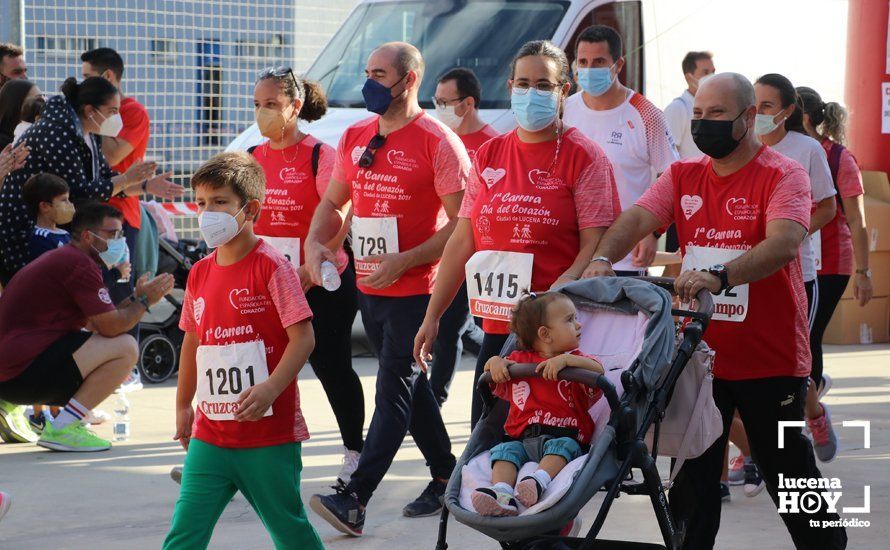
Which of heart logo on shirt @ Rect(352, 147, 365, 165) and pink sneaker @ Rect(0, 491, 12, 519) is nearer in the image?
pink sneaker @ Rect(0, 491, 12, 519)

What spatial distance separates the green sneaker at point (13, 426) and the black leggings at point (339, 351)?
240cm

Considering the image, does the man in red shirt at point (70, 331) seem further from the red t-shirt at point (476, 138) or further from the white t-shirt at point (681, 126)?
the white t-shirt at point (681, 126)

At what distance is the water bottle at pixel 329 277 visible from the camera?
19.8 ft

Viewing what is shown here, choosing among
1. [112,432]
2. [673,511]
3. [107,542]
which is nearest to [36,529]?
[107,542]

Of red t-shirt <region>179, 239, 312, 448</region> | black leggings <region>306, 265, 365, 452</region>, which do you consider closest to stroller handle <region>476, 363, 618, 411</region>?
red t-shirt <region>179, 239, 312, 448</region>

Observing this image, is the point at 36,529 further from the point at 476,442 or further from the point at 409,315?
the point at 476,442

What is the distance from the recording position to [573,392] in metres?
4.43

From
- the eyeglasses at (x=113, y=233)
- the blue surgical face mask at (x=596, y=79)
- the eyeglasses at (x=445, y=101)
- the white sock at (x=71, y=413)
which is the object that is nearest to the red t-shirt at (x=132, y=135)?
the eyeglasses at (x=113, y=233)

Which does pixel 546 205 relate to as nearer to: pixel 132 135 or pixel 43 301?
pixel 43 301

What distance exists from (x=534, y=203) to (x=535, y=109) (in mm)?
363

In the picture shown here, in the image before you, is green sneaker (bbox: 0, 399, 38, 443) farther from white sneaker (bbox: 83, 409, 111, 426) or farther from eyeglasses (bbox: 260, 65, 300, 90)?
eyeglasses (bbox: 260, 65, 300, 90)

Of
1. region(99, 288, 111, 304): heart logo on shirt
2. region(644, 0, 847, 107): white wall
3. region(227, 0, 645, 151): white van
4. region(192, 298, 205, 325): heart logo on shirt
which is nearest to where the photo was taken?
region(192, 298, 205, 325): heart logo on shirt

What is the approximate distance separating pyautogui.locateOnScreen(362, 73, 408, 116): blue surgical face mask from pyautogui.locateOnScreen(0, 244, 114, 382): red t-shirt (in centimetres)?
223

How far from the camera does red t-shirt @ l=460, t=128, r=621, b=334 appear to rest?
17.5 feet
